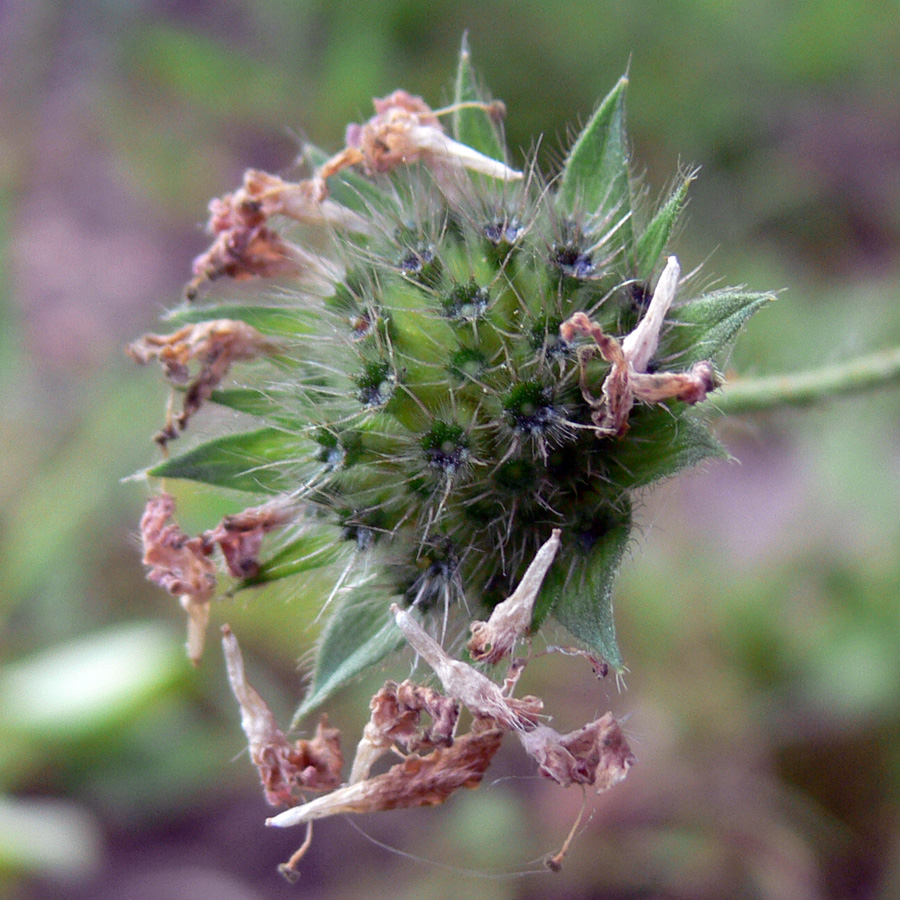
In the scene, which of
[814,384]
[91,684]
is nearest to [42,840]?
[91,684]

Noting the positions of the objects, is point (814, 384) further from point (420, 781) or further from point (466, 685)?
point (420, 781)

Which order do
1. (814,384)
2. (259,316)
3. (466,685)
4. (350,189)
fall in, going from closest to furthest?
(466,685)
(259,316)
(350,189)
(814,384)

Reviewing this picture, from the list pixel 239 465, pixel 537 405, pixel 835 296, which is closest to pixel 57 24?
pixel 835 296

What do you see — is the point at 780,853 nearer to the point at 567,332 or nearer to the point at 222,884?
the point at 222,884

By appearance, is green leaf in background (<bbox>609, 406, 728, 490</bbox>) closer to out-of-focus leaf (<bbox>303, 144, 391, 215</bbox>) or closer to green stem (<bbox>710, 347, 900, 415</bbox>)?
green stem (<bbox>710, 347, 900, 415</bbox>)

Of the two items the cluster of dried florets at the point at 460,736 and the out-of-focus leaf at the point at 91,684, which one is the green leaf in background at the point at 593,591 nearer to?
the cluster of dried florets at the point at 460,736

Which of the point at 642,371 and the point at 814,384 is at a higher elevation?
the point at 642,371

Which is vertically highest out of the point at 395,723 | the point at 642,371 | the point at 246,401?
the point at 246,401
